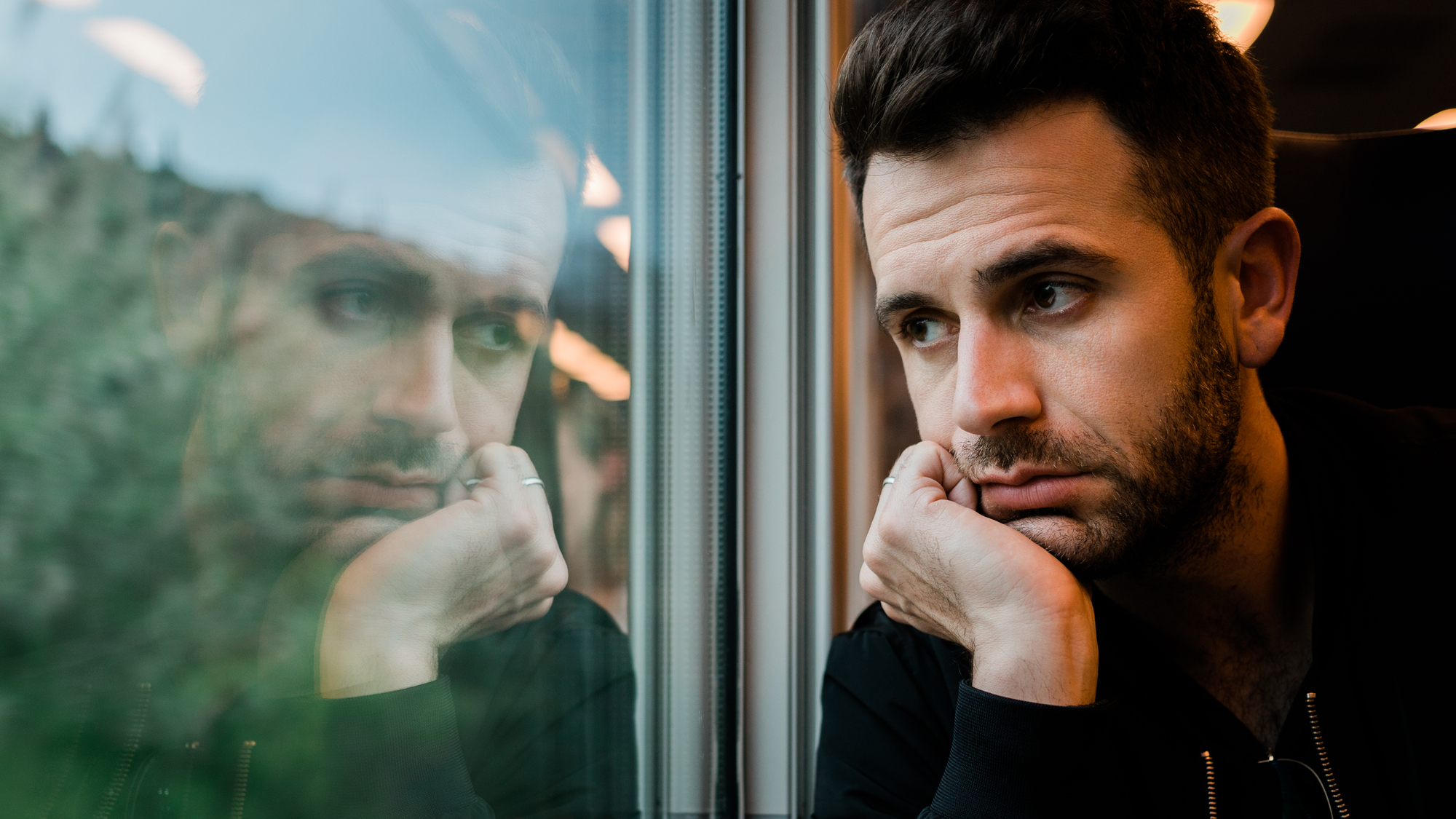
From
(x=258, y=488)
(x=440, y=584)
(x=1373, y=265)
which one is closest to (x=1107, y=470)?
(x=440, y=584)

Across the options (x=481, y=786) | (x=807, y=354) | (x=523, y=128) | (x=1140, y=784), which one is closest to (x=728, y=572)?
(x=807, y=354)

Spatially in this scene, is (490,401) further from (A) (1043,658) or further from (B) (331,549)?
(A) (1043,658)

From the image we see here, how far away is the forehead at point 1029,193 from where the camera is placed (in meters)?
0.86

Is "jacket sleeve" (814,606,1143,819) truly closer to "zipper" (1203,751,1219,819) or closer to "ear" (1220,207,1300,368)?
"zipper" (1203,751,1219,819)

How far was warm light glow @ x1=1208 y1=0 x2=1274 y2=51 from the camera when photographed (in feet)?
5.00

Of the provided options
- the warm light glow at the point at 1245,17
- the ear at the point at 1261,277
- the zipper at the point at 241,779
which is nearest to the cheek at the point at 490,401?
the zipper at the point at 241,779

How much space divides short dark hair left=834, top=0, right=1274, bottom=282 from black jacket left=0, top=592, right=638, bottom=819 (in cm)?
75

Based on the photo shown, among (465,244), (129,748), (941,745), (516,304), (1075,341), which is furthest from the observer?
(941,745)

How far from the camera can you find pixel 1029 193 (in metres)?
0.87

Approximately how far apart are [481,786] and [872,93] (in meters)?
0.95

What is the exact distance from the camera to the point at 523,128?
23.9 inches

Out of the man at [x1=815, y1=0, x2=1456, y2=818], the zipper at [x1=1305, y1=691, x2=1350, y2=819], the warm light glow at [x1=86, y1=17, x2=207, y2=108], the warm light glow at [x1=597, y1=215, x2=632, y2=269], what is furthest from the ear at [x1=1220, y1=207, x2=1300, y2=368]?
the warm light glow at [x1=86, y1=17, x2=207, y2=108]

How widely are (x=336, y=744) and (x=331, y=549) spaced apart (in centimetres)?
11

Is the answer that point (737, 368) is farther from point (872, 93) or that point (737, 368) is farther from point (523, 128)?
point (523, 128)
